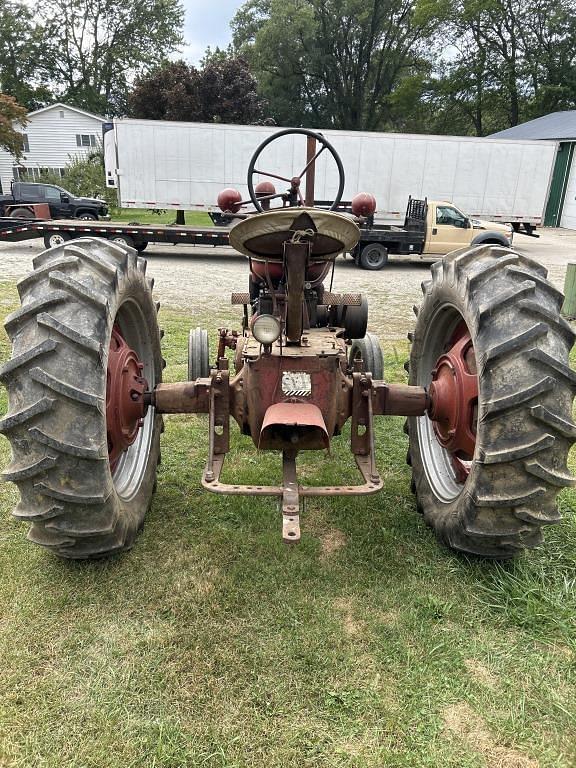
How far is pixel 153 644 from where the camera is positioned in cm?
239

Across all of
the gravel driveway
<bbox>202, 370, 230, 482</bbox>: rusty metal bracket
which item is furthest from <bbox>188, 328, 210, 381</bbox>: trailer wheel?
the gravel driveway

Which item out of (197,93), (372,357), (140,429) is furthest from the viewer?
(197,93)

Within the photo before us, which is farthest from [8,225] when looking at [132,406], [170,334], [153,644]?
[153,644]

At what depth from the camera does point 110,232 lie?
1413 cm

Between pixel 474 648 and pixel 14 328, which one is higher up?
pixel 14 328

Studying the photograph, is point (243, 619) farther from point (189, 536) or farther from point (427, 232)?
point (427, 232)

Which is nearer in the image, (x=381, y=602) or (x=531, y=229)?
(x=381, y=602)

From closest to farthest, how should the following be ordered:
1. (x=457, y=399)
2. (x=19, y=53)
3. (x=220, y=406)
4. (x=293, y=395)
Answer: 1. (x=293, y=395)
2. (x=457, y=399)
3. (x=220, y=406)
4. (x=19, y=53)

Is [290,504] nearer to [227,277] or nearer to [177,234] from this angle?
[227,277]

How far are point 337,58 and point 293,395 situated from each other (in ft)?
151

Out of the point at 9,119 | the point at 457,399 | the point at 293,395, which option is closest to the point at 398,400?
the point at 457,399

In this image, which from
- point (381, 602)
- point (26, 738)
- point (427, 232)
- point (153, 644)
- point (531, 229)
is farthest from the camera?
point (531, 229)

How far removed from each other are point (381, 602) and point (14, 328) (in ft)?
6.89

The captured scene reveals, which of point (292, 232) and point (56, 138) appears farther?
point (56, 138)
